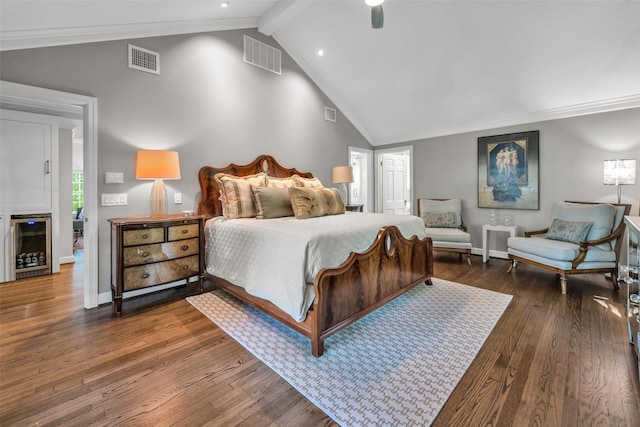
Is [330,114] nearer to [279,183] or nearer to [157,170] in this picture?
[279,183]

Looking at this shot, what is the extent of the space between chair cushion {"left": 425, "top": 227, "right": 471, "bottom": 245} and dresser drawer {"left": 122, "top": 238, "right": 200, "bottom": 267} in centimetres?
363

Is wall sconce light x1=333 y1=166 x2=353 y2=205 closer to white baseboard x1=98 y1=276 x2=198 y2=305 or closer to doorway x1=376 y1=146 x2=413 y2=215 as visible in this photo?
doorway x1=376 y1=146 x2=413 y2=215

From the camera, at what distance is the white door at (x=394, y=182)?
21.1ft

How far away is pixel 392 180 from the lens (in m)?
6.56

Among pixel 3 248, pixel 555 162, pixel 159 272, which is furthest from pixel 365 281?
pixel 3 248

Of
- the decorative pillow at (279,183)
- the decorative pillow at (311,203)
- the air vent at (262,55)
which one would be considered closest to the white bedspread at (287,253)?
the decorative pillow at (311,203)

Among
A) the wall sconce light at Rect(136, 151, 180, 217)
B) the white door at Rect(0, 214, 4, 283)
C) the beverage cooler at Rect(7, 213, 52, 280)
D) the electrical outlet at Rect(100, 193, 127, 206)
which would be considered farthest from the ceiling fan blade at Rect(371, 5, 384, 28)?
the white door at Rect(0, 214, 4, 283)

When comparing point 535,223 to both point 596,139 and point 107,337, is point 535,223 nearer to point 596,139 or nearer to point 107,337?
point 596,139

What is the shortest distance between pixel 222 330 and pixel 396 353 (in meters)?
1.44

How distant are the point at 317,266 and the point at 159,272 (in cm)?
187

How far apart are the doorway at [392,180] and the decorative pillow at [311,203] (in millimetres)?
3187

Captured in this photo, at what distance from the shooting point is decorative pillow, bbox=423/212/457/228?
4.97 m

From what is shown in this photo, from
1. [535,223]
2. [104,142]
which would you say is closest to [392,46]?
[535,223]

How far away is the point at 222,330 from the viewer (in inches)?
94.0
